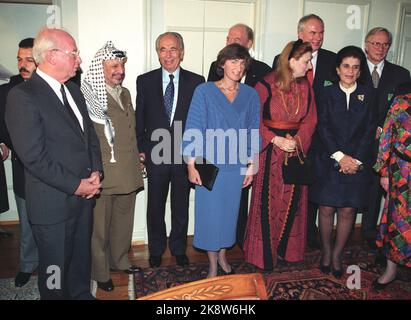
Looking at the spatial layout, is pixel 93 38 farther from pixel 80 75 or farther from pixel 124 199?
pixel 124 199

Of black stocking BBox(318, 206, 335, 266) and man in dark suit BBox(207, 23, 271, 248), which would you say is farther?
man in dark suit BBox(207, 23, 271, 248)

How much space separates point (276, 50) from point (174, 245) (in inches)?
82.8

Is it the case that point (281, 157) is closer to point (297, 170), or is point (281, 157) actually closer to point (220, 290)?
point (297, 170)

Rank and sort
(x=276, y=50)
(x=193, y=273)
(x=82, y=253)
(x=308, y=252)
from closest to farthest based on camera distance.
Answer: (x=82, y=253) < (x=193, y=273) < (x=308, y=252) < (x=276, y=50)

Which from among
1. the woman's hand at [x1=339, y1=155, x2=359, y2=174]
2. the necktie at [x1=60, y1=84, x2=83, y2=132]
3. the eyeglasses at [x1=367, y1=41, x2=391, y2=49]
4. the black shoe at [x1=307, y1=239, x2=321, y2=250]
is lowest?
the black shoe at [x1=307, y1=239, x2=321, y2=250]

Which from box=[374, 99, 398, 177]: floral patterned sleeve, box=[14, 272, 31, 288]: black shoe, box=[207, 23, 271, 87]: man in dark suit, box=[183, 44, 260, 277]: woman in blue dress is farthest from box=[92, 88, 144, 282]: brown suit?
box=[374, 99, 398, 177]: floral patterned sleeve

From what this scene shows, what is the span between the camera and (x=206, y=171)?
266 cm

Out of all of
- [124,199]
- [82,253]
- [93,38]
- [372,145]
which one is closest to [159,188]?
[124,199]

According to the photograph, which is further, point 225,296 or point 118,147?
point 118,147

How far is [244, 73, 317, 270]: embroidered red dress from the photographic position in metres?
2.87

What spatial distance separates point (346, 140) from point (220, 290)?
2.07m

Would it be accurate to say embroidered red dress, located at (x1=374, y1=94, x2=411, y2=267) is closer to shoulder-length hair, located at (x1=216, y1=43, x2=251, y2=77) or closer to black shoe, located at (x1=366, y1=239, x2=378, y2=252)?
black shoe, located at (x1=366, y1=239, x2=378, y2=252)

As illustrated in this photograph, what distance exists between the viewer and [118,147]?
107 inches

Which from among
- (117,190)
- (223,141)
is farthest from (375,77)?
(117,190)
